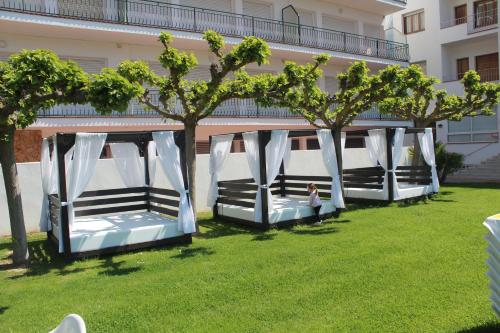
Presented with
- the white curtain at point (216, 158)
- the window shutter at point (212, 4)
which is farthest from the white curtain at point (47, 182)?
the window shutter at point (212, 4)

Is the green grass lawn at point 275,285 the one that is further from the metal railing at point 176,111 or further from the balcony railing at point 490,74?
the balcony railing at point 490,74

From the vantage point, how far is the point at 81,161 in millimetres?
8531

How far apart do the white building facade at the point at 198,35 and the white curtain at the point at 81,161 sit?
23.1ft

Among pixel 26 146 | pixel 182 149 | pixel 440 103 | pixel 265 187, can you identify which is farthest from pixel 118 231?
pixel 440 103

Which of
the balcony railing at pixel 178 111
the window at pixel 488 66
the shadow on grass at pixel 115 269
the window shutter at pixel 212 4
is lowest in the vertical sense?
the shadow on grass at pixel 115 269

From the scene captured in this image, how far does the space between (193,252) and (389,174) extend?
7645 millimetres

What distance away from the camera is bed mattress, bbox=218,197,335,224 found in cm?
1083

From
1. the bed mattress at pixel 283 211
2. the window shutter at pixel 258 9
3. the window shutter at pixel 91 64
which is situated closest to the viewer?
the bed mattress at pixel 283 211

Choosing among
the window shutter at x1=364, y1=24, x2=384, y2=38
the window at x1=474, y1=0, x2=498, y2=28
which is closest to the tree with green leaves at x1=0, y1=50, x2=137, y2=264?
the window shutter at x1=364, y1=24, x2=384, y2=38

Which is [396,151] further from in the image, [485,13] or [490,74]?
[485,13]

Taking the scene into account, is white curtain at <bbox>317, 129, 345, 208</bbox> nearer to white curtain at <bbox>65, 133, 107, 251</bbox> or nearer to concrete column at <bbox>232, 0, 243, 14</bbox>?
white curtain at <bbox>65, 133, 107, 251</bbox>

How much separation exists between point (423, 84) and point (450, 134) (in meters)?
11.5

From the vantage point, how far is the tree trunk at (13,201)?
771 cm

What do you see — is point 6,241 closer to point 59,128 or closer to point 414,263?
point 59,128
